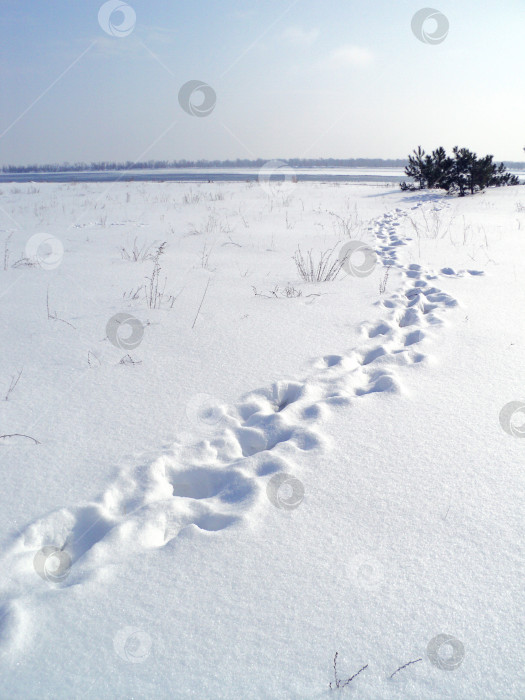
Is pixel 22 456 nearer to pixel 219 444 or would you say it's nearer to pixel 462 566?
pixel 219 444

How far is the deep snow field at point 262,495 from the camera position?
3.77 ft

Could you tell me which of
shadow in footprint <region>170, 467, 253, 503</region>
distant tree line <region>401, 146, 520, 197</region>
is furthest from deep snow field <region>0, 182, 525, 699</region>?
distant tree line <region>401, 146, 520, 197</region>

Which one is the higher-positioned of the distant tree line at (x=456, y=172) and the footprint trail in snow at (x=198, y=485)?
the distant tree line at (x=456, y=172)

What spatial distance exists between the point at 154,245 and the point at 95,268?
1.37 m

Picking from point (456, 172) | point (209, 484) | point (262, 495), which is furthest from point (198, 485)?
point (456, 172)

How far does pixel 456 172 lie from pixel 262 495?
13.4 meters

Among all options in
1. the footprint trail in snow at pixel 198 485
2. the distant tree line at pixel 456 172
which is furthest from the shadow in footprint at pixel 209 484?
the distant tree line at pixel 456 172

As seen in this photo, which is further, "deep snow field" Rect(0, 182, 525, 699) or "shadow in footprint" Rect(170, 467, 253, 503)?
"shadow in footprint" Rect(170, 467, 253, 503)

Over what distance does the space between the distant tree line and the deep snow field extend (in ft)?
32.2

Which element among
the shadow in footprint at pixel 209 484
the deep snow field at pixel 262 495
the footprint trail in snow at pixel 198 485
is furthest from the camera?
the shadow in footprint at pixel 209 484

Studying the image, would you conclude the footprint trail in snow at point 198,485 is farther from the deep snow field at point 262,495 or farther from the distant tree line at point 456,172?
the distant tree line at point 456,172

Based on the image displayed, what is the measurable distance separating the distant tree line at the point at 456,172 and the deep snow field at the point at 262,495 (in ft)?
32.2

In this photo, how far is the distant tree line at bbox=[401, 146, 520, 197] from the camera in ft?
40.3

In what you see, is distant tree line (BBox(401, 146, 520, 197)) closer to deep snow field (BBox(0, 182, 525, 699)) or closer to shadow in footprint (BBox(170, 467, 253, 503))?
deep snow field (BBox(0, 182, 525, 699))
